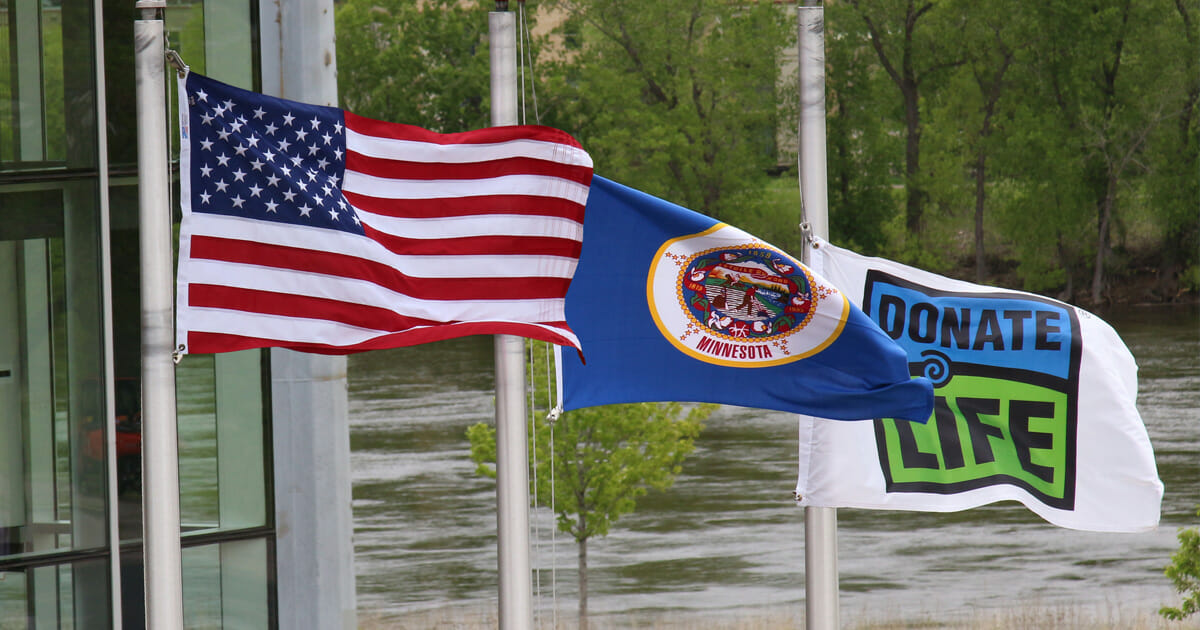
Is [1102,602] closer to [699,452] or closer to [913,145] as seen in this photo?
[699,452]

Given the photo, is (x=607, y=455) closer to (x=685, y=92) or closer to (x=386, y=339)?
(x=386, y=339)

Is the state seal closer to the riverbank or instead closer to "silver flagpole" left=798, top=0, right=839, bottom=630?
"silver flagpole" left=798, top=0, right=839, bottom=630

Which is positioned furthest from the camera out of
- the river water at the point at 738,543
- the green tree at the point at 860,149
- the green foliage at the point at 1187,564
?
the green tree at the point at 860,149

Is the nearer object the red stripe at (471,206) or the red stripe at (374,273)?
the red stripe at (374,273)

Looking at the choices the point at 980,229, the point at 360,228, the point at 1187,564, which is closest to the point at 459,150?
the point at 360,228

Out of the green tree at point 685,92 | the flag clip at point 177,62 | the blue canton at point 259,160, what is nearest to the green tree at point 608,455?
the blue canton at point 259,160

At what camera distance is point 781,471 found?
31562mm

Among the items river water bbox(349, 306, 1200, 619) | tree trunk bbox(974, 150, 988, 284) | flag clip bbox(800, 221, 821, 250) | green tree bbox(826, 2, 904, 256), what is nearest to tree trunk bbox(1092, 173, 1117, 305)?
tree trunk bbox(974, 150, 988, 284)

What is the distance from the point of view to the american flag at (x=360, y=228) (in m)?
6.72

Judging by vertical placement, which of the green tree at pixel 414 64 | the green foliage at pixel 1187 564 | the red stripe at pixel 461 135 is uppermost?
the green tree at pixel 414 64

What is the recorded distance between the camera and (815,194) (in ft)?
26.6

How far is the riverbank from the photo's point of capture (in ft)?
62.0

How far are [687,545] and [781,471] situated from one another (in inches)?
250

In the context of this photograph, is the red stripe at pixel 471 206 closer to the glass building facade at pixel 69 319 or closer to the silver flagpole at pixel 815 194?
the silver flagpole at pixel 815 194
